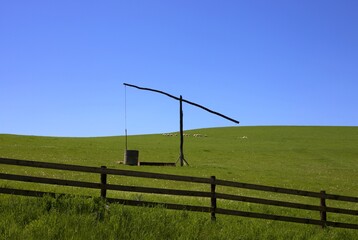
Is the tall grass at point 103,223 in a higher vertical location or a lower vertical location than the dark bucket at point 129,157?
lower

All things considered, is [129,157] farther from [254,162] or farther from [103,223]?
[103,223]

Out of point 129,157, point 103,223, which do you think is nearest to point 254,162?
point 129,157

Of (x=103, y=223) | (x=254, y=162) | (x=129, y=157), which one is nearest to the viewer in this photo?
(x=103, y=223)

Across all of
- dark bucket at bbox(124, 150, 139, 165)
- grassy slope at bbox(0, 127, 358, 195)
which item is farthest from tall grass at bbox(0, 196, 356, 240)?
dark bucket at bbox(124, 150, 139, 165)

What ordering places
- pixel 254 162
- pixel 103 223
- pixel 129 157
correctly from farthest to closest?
1. pixel 254 162
2. pixel 129 157
3. pixel 103 223

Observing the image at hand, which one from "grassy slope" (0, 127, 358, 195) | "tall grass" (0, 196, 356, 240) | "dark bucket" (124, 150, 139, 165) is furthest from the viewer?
"dark bucket" (124, 150, 139, 165)

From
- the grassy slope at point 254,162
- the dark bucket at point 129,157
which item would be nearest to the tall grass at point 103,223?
the grassy slope at point 254,162

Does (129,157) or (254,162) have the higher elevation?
(129,157)

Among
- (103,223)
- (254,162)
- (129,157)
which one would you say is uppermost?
(129,157)

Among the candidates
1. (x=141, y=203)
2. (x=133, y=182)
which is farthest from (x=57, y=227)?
(x=133, y=182)

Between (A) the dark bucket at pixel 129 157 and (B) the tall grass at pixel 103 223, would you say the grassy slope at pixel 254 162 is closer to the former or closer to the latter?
(A) the dark bucket at pixel 129 157

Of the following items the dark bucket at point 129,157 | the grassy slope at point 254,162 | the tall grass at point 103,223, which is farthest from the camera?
the dark bucket at point 129,157

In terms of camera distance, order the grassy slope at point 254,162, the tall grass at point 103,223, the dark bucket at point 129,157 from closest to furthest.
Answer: the tall grass at point 103,223
the grassy slope at point 254,162
the dark bucket at point 129,157

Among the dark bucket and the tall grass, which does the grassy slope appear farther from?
the tall grass
